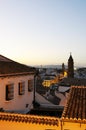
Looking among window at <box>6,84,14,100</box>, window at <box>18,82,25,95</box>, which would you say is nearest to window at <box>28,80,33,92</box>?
window at <box>18,82,25,95</box>

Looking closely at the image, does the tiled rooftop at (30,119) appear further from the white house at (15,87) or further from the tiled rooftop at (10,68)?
the tiled rooftop at (10,68)

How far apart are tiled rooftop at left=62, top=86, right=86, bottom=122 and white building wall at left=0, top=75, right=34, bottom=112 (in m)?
5.26

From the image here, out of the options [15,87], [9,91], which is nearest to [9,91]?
[9,91]

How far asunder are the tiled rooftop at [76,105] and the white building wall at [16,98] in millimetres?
5256

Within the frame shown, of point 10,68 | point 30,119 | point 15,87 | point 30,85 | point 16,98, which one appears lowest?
point 30,119

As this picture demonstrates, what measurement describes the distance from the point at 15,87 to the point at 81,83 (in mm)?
45630

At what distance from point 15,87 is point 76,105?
6.70 m

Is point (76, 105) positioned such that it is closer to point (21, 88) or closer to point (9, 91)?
point (9, 91)

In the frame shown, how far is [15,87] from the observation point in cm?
2145

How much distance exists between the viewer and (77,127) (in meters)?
15.0

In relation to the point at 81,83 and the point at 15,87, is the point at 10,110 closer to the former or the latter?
the point at 15,87

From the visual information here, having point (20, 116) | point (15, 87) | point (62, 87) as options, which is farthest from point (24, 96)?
point (62, 87)

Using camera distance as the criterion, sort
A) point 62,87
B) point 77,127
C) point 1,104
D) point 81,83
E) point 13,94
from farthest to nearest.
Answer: point 81,83
point 62,87
point 13,94
point 1,104
point 77,127

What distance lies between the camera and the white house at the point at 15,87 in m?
19.9
